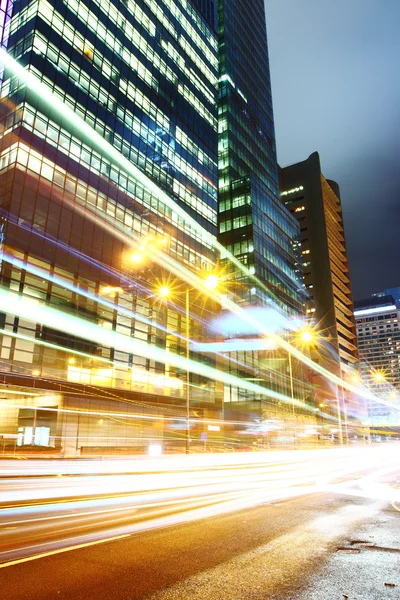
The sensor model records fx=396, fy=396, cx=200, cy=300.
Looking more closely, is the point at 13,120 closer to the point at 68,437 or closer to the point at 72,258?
the point at 72,258

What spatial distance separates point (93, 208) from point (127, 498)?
112 ft

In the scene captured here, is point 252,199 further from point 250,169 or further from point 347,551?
point 347,551

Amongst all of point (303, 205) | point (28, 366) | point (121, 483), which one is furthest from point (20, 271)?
point (303, 205)

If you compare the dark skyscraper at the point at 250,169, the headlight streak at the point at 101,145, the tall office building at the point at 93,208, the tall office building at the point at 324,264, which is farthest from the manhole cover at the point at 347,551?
the tall office building at the point at 324,264

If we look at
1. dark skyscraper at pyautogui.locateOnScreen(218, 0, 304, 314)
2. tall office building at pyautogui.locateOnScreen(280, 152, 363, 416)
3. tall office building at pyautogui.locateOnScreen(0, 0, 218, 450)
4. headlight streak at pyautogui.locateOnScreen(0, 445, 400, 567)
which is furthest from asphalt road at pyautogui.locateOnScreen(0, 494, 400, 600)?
tall office building at pyautogui.locateOnScreen(280, 152, 363, 416)

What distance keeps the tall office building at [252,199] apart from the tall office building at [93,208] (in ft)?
50.7

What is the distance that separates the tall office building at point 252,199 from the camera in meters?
70.2

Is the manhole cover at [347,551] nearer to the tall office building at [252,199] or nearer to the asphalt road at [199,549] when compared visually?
the asphalt road at [199,549]

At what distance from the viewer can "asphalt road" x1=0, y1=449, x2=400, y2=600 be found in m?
4.73

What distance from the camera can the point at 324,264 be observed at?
128m

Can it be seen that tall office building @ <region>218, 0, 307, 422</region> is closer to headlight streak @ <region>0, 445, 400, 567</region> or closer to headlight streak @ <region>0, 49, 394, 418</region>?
headlight streak @ <region>0, 49, 394, 418</region>

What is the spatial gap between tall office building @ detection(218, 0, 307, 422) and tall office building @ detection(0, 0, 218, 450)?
15445 mm

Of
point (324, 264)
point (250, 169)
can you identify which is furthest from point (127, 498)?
point (324, 264)

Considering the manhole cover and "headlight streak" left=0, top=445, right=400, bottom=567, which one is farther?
"headlight streak" left=0, top=445, right=400, bottom=567
